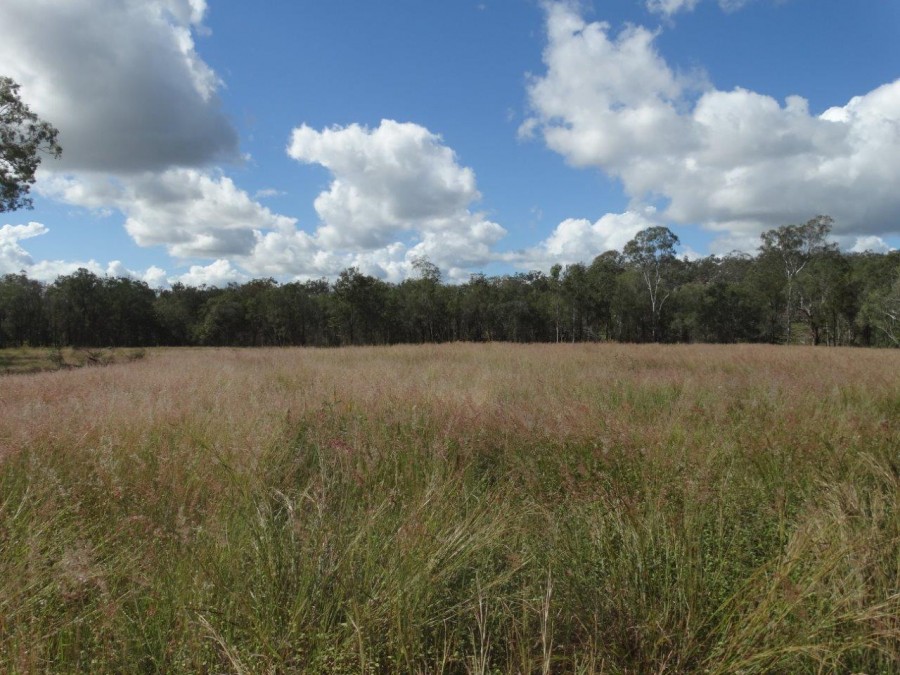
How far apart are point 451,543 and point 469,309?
5707 centimetres

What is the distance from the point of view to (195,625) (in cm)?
165

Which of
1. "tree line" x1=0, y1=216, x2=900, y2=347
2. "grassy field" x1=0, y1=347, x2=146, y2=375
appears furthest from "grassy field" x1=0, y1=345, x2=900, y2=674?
"tree line" x1=0, y1=216, x2=900, y2=347

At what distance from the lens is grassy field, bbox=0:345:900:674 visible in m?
1.65

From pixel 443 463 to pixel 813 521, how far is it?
2.34m

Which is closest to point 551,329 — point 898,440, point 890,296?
point 890,296

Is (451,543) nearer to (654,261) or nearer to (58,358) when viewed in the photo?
(58,358)

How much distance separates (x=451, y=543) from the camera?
2146 mm

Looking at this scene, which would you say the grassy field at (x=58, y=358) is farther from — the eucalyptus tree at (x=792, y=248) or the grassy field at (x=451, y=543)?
the eucalyptus tree at (x=792, y=248)

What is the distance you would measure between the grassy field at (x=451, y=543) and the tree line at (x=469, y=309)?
37367mm

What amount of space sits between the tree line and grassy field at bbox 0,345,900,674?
37.4 m

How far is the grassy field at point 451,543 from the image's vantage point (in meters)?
1.65

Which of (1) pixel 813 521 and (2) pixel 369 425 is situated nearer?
(1) pixel 813 521

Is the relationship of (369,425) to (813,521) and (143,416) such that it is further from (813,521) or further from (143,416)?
(813,521)

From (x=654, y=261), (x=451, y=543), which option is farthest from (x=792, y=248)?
(x=451, y=543)
